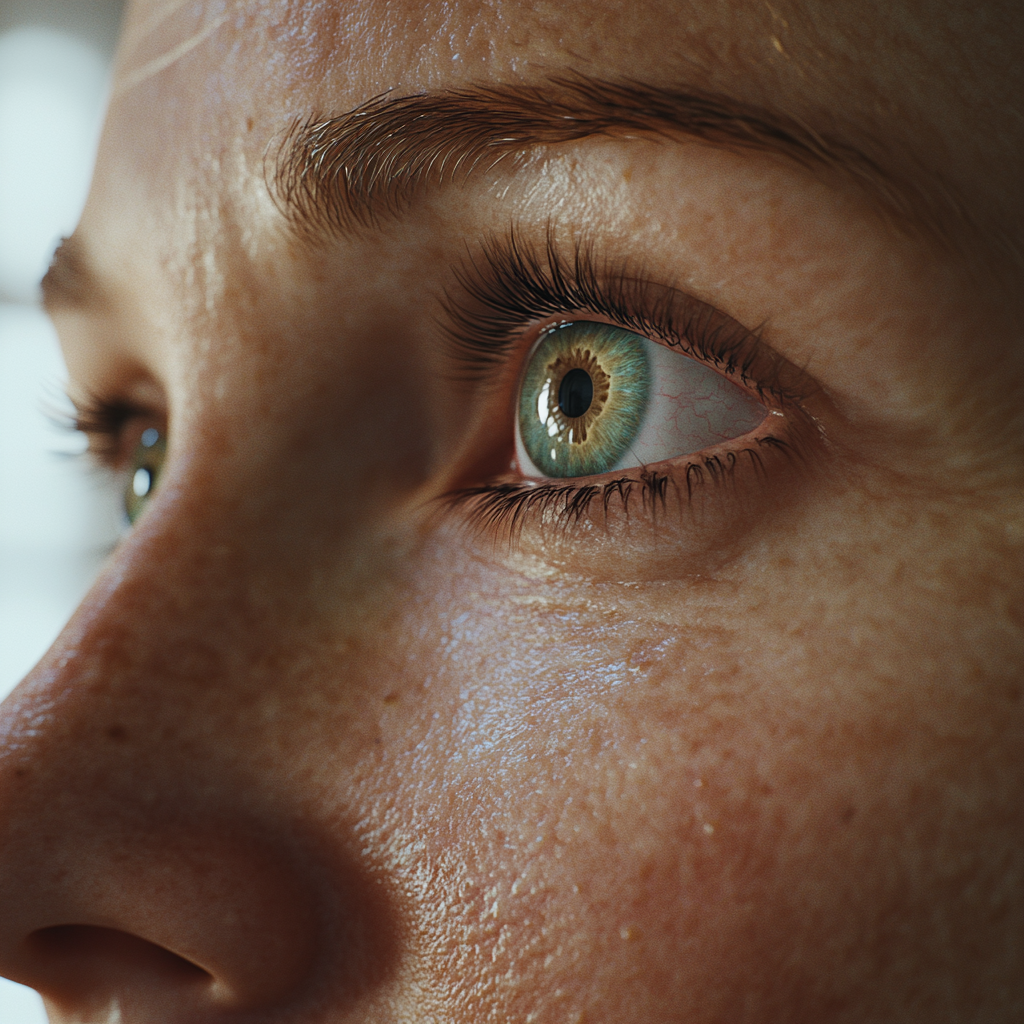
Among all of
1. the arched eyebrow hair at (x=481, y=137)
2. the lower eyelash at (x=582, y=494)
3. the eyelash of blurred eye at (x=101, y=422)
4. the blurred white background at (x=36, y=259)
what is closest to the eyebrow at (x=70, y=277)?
the eyelash of blurred eye at (x=101, y=422)

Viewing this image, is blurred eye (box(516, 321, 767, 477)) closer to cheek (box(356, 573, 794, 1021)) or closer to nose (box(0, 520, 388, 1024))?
cheek (box(356, 573, 794, 1021))

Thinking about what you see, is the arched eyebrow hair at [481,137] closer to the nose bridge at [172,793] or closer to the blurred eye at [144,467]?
the nose bridge at [172,793]

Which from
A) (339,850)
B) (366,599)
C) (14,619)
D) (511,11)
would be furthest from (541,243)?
(14,619)

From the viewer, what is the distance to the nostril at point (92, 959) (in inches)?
19.6

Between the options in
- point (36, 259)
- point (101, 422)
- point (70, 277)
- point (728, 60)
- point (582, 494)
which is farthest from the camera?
point (36, 259)

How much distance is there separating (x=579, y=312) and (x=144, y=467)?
0.68 meters

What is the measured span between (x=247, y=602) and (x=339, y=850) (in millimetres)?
149

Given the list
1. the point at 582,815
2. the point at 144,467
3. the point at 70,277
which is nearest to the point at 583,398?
the point at 582,815

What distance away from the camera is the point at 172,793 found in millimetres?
492

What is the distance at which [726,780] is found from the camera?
404mm

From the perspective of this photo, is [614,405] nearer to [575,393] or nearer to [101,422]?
[575,393]

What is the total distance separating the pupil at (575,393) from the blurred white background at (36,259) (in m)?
2.13

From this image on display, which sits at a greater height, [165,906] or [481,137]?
[481,137]

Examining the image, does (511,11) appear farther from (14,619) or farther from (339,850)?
(14,619)
